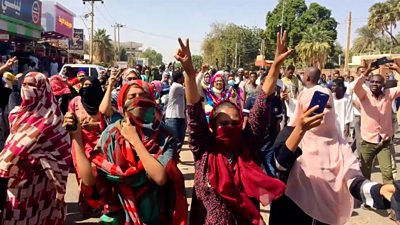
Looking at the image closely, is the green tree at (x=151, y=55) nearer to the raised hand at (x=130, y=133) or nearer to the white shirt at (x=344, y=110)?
the white shirt at (x=344, y=110)

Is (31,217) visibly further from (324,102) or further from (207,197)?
(324,102)

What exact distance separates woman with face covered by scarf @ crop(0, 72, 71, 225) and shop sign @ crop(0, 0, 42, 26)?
1582 cm

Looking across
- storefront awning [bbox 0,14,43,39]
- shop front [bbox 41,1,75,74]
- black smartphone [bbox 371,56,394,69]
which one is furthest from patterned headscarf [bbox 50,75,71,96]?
shop front [bbox 41,1,75,74]

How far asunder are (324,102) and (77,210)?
3.85m

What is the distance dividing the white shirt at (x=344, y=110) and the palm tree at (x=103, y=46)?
61530 mm

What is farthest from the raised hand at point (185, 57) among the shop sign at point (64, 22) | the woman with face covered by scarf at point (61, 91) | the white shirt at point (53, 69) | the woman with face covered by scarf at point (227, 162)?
the shop sign at point (64, 22)

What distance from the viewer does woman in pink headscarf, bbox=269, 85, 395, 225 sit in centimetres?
305

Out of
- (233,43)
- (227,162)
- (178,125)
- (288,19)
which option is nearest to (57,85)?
(178,125)

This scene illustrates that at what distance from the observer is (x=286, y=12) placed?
2260 inches

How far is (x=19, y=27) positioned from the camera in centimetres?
1991

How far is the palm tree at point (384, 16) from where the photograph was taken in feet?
172

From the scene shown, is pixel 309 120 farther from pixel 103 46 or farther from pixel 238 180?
pixel 103 46

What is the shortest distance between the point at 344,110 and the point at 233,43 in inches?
2424

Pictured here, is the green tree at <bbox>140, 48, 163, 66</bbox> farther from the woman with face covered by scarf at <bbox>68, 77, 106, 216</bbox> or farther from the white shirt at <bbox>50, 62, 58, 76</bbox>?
the woman with face covered by scarf at <bbox>68, 77, 106, 216</bbox>
